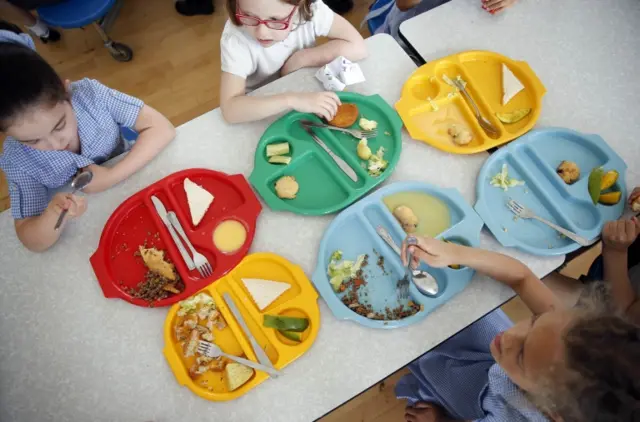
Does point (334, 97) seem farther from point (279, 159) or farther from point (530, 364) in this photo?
point (530, 364)

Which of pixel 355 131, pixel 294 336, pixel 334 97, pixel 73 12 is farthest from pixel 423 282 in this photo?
pixel 73 12

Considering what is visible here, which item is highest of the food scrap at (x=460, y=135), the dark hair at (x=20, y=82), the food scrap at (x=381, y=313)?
the food scrap at (x=460, y=135)

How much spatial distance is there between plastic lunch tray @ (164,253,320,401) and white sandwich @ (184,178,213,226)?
6.5 inches

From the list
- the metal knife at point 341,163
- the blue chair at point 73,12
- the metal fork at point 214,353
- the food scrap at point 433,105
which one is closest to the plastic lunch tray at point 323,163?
the metal knife at point 341,163

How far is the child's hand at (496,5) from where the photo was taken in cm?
134

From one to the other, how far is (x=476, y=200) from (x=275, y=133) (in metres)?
0.53

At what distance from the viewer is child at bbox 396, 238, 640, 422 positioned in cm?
68

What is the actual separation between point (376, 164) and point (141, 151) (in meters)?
0.59

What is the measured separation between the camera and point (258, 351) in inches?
36.8

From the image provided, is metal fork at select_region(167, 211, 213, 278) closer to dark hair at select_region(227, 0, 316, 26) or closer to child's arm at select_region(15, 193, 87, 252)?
child's arm at select_region(15, 193, 87, 252)

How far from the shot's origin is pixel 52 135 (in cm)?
104

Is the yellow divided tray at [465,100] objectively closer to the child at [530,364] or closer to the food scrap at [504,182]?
the food scrap at [504,182]

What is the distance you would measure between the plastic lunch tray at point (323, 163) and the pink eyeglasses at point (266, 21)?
0.22 meters

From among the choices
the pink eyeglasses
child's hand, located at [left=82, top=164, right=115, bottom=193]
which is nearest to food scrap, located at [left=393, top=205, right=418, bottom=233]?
the pink eyeglasses
